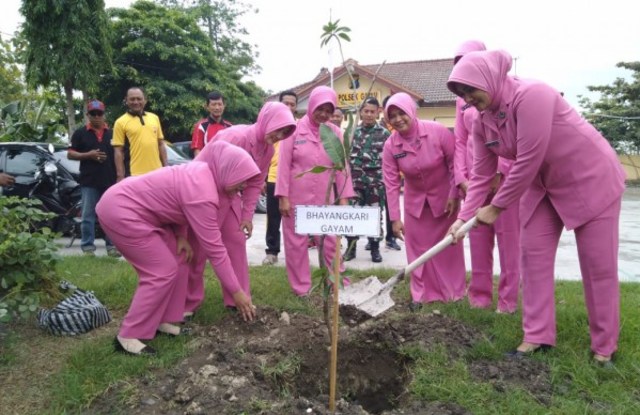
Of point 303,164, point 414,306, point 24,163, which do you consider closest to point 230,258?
point 303,164

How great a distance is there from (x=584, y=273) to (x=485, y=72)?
130 cm

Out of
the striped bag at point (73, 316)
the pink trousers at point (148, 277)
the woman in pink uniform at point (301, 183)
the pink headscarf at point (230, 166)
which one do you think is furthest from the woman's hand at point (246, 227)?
the striped bag at point (73, 316)

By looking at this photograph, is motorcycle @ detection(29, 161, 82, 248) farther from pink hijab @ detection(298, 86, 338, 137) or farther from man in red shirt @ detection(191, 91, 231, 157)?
pink hijab @ detection(298, 86, 338, 137)

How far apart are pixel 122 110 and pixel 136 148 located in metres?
14.5

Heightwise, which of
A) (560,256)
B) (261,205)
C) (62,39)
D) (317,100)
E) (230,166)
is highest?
(62,39)

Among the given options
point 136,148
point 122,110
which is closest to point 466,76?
point 136,148

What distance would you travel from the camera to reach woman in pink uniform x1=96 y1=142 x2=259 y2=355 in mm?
3260

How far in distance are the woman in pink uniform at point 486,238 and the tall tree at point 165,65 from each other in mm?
15648

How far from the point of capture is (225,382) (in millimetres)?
2801

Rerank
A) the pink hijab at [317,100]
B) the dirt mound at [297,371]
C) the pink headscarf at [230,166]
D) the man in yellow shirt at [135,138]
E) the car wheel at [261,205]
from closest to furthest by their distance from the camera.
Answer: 1. the dirt mound at [297,371]
2. the pink headscarf at [230,166]
3. the pink hijab at [317,100]
4. the man in yellow shirt at [135,138]
5. the car wheel at [261,205]

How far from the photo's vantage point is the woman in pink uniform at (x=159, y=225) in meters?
3.26

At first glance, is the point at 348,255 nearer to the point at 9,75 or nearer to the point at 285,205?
the point at 285,205

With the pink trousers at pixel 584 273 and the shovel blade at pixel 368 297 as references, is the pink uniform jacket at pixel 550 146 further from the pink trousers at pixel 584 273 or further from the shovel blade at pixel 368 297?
the shovel blade at pixel 368 297

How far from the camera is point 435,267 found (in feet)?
14.6
